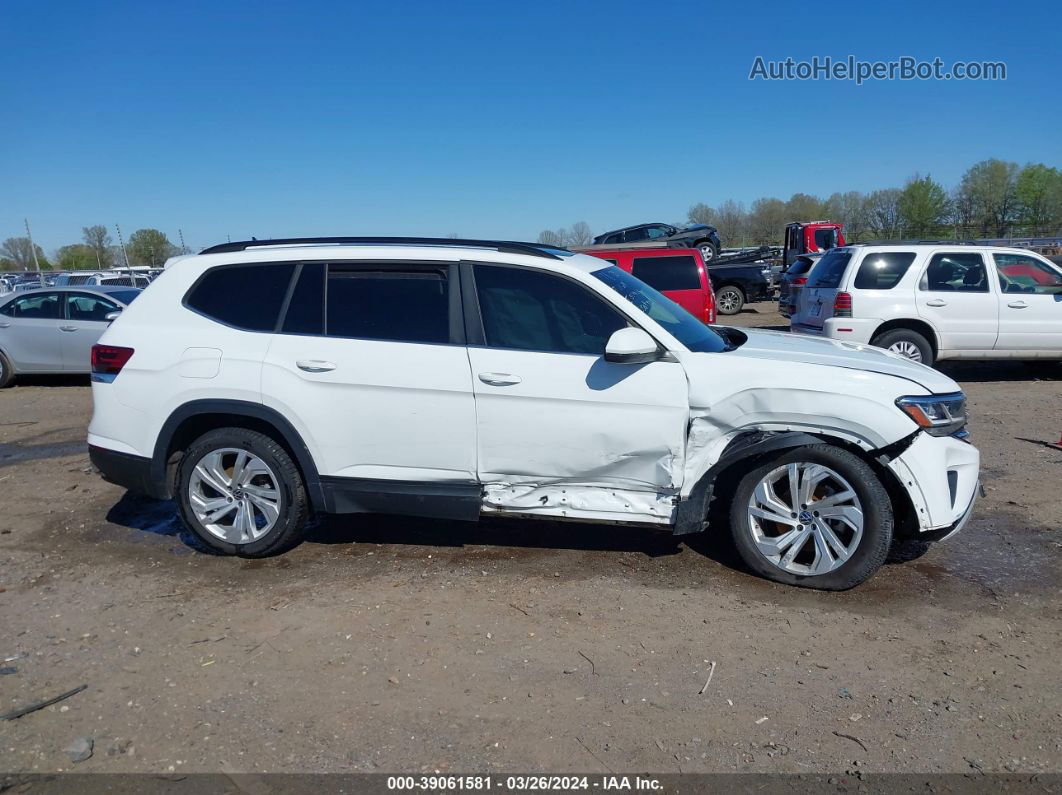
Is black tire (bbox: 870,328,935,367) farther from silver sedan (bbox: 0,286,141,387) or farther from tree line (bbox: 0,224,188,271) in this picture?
tree line (bbox: 0,224,188,271)

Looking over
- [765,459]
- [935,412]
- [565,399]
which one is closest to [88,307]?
[565,399]

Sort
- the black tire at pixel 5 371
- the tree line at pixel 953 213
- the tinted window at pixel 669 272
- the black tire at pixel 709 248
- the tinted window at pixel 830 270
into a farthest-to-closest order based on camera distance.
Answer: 1. the tree line at pixel 953 213
2. the black tire at pixel 709 248
3. the tinted window at pixel 669 272
4. the black tire at pixel 5 371
5. the tinted window at pixel 830 270

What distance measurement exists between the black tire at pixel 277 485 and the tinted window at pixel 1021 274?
9465mm

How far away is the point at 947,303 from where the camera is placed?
33.6 feet

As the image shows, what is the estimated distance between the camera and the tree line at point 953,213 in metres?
47.1

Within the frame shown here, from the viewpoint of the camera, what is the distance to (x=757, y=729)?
10.4ft

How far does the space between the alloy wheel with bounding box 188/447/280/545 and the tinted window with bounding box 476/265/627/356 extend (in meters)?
1.61

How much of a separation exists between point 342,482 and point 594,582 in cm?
156

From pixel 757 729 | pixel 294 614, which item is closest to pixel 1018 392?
pixel 757 729

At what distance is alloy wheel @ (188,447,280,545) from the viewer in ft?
15.8

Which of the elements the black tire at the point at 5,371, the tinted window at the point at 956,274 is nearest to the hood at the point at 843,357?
the tinted window at the point at 956,274

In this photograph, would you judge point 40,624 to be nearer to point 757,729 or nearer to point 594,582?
point 594,582

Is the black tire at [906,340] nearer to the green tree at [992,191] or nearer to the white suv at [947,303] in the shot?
the white suv at [947,303]

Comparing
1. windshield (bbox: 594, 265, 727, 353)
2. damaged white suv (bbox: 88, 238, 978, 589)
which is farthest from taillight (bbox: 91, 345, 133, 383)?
windshield (bbox: 594, 265, 727, 353)
